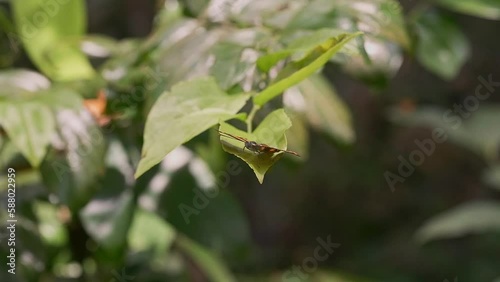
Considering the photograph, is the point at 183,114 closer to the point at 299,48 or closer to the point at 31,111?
the point at 299,48

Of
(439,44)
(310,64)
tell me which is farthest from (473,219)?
(310,64)

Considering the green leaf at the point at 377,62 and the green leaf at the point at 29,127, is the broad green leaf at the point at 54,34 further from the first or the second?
the green leaf at the point at 377,62

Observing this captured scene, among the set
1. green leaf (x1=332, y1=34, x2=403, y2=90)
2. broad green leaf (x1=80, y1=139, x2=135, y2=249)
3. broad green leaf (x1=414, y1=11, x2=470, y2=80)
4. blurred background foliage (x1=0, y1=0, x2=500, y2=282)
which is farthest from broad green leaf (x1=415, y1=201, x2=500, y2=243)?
broad green leaf (x1=80, y1=139, x2=135, y2=249)

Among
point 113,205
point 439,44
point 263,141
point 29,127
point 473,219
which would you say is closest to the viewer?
point 263,141

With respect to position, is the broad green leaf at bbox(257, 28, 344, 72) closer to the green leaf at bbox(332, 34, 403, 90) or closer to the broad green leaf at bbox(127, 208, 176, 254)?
the green leaf at bbox(332, 34, 403, 90)

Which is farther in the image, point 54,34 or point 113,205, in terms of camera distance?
point 54,34

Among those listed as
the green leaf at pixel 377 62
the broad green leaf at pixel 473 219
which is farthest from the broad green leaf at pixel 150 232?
the broad green leaf at pixel 473 219
